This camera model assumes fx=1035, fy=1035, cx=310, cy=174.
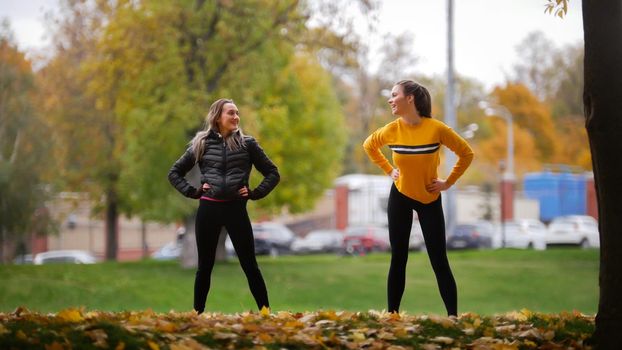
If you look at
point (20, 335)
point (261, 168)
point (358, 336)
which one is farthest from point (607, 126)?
point (20, 335)

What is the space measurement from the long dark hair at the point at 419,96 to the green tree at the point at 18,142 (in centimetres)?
2594

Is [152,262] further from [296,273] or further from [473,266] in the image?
[473,266]

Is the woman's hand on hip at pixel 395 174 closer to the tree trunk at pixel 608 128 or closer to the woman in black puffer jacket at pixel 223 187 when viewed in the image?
the woman in black puffer jacket at pixel 223 187

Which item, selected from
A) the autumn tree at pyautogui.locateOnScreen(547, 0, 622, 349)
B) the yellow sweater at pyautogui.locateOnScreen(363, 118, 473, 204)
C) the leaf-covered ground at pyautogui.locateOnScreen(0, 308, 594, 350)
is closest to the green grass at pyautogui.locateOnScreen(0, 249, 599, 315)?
the yellow sweater at pyautogui.locateOnScreen(363, 118, 473, 204)

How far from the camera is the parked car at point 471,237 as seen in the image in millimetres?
46375

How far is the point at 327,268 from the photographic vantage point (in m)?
28.7

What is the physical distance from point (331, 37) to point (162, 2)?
482 cm

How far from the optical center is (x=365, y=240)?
1847 inches

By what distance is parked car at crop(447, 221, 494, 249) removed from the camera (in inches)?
1826

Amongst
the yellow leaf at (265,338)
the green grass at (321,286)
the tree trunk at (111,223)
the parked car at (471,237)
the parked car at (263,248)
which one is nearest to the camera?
the yellow leaf at (265,338)

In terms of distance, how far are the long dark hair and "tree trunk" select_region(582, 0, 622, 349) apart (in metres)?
1.49

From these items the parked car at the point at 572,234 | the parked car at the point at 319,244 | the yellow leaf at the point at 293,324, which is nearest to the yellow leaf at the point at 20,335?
the yellow leaf at the point at 293,324

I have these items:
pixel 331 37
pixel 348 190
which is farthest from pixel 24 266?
pixel 348 190

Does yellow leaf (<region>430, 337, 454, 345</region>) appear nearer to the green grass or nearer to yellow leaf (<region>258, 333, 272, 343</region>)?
yellow leaf (<region>258, 333, 272, 343</region>)
